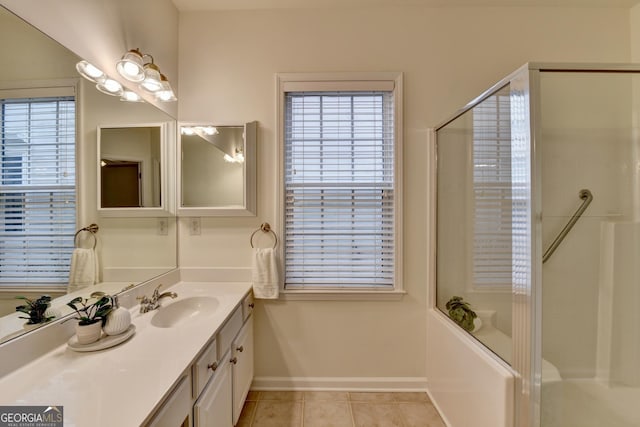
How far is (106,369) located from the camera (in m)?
0.82

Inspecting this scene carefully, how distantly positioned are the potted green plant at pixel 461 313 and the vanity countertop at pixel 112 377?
A: 1.39 m

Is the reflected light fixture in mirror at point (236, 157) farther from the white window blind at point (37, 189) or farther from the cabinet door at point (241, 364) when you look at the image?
the cabinet door at point (241, 364)

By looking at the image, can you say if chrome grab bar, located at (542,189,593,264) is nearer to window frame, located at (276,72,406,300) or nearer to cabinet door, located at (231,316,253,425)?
window frame, located at (276,72,406,300)

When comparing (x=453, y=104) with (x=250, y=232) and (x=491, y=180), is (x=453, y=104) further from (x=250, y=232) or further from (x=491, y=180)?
(x=250, y=232)

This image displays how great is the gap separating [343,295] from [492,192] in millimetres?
1136

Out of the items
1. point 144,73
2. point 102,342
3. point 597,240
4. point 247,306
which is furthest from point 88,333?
point 597,240

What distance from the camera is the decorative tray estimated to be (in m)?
0.93

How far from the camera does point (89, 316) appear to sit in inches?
39.6

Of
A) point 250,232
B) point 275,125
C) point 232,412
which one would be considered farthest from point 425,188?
point 232,412

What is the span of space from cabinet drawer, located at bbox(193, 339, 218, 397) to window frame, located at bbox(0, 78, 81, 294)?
2.04 feet

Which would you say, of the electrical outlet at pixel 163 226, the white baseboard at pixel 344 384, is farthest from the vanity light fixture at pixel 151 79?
the white baseboard at pixel 344 384

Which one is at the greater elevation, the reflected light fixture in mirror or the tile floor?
the reflected light fixture in mirror

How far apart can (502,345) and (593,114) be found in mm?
1561

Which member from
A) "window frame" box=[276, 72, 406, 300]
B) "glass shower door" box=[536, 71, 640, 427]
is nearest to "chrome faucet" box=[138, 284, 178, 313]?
"window frame" box=[276, 72, 406, 300]
